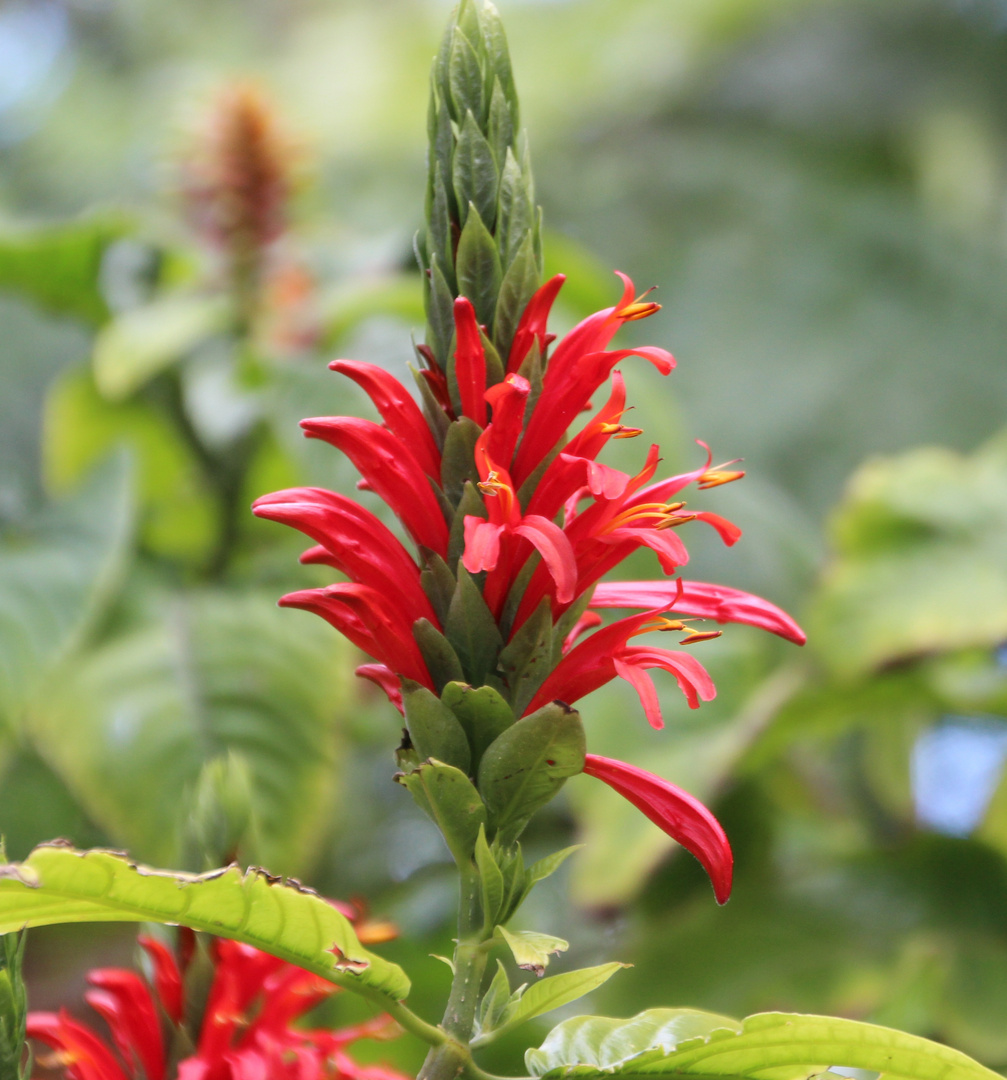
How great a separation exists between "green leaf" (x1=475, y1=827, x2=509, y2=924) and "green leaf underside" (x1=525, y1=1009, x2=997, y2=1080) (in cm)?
5

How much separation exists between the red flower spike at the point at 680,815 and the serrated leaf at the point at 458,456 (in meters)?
0.11

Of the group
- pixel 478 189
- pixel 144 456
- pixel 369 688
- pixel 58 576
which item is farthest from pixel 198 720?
pixel 478 189

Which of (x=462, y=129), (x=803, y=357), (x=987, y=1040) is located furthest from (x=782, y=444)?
(x=462, y=129)

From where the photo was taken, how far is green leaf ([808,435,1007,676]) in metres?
0.94

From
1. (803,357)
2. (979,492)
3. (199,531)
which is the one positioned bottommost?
(199,531)

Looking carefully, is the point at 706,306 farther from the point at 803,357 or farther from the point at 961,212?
the point at 961,212

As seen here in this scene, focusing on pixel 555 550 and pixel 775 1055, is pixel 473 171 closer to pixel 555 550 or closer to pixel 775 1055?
pixel 555 550

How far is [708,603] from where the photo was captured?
1.44 feet

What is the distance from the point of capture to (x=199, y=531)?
1.22 m

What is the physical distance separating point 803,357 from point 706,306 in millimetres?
219

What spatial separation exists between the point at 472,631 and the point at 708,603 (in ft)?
0.34

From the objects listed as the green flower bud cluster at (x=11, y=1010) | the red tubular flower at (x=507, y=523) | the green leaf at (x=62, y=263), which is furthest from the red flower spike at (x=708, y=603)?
the green leaf at (x=62, y=263)

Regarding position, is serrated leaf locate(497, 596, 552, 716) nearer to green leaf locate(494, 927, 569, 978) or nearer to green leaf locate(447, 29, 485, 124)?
green leaf locate(494, 927, 569, 978)

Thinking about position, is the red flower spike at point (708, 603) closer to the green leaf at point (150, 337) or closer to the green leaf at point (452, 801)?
the green leaf at point (452, 801)
